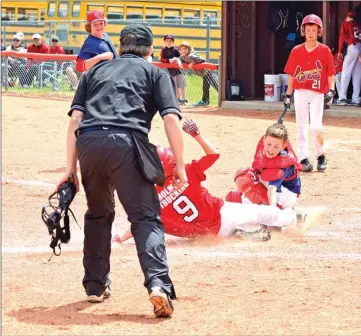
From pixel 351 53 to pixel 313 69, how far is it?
7.42 metres

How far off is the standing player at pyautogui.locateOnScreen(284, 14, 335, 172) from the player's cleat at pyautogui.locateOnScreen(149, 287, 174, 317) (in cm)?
678

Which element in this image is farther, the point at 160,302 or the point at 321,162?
the point at 321,162

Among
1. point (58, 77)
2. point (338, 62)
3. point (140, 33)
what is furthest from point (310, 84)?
point (58, 77)

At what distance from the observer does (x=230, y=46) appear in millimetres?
22312

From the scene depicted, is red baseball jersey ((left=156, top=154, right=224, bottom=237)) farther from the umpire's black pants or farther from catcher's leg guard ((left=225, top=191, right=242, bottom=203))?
the umpire's black pants

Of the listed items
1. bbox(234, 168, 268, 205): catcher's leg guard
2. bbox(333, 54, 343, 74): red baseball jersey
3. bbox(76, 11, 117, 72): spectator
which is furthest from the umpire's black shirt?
bbox(333, 54, 343, 74): red baseball jersey

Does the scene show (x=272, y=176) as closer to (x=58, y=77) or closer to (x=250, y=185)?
(x=250, y=185)

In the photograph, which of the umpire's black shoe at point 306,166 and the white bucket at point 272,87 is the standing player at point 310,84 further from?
the white bucket at point 272,87

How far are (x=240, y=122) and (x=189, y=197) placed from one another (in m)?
10.2

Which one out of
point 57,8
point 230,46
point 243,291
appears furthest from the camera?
point 57,8

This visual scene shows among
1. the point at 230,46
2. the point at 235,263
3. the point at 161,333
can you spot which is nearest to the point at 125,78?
the point at 161,333

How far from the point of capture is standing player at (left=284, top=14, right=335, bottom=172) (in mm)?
12555

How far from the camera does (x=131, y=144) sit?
5969mm

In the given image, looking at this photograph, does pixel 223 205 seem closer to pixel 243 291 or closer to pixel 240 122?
pixel 243 291
